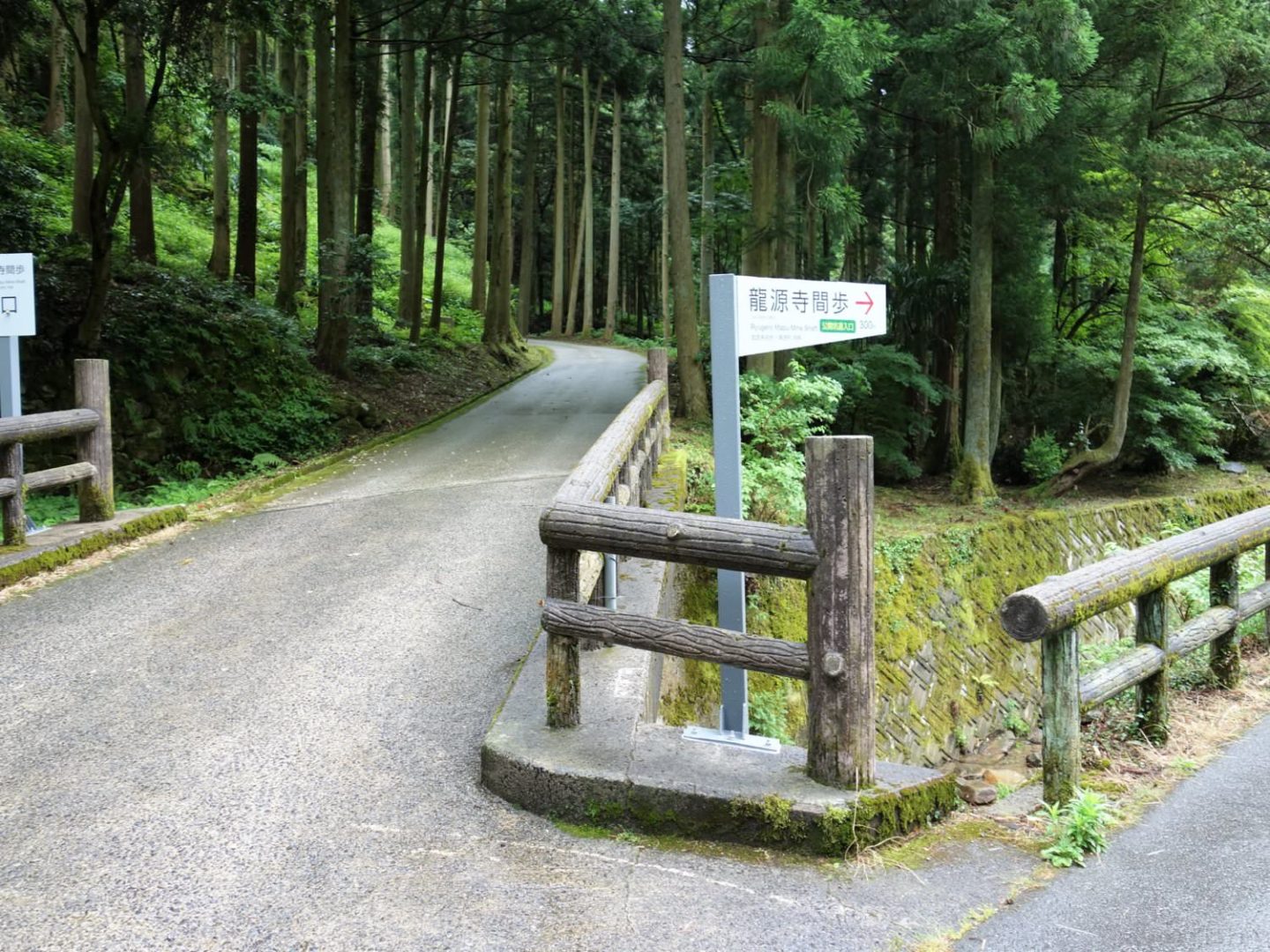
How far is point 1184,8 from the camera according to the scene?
12945 millimetres

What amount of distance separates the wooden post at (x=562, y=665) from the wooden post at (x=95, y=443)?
573 cm

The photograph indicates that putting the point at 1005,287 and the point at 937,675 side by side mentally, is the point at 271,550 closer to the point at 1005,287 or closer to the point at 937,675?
the point at 937,675

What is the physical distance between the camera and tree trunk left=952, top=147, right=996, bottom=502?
14078 mm

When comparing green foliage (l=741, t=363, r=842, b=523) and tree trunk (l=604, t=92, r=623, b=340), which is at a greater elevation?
tree trunk (l=604, t=92, r=623, b=340)

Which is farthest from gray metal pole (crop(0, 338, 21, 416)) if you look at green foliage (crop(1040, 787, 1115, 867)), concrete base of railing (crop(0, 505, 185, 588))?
green foliage (crop(1040, 787, 1115, 867))

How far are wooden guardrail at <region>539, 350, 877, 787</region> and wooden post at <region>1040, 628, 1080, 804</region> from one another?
0.92m

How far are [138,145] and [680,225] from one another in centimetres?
733

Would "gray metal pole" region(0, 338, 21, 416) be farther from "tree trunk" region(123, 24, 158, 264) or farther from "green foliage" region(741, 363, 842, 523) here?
"green foliage" region(741, 363, 842, 523)

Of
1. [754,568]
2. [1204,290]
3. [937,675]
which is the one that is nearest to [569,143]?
[1204,290]

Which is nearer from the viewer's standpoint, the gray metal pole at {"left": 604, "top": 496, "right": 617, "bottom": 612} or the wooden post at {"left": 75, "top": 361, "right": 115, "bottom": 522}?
the gray metal pole at {"left": 604, "top": 496, "right": 617, "bottom": 612}

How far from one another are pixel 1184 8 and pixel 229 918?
15758mm

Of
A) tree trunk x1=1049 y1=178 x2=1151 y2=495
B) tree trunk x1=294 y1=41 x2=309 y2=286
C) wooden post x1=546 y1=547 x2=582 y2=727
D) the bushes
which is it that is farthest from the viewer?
tree trunk x1=294 y1=41 x2=309 y2=286

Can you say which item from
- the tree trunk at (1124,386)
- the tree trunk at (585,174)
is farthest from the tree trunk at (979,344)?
the tree trunk at (585,174)

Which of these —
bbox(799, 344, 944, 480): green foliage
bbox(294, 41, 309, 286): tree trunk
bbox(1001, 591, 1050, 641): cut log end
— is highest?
bbox(294, 41, 309, 286): tree trunk
